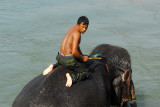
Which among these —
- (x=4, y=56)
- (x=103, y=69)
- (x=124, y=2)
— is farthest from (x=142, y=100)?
(x=124, y=2)

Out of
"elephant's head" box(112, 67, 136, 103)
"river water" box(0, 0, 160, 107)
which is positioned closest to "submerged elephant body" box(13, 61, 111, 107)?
"elephant's head" box(112, 67, 136, 103)

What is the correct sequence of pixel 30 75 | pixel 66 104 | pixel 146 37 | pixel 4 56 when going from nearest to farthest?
1. pixel 66 104
2. pixel 30 75
3. pixel 4 56
4. pixel 146 37

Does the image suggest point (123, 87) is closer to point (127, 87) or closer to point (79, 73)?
point (127, 87)

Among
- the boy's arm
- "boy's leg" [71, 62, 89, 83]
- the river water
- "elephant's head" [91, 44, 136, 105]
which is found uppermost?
the boy's arm

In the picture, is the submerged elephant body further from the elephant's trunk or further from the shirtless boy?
the elephant's trunk

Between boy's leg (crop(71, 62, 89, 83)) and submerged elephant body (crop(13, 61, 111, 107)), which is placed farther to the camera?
boy's leg (crop(71, 62, 89, 83))

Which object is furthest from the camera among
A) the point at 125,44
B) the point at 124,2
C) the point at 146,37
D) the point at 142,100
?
the point at 124,2

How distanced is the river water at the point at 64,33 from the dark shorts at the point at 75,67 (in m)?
2.58

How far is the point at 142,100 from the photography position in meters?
8.37

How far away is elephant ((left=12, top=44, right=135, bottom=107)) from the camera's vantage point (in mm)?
5188

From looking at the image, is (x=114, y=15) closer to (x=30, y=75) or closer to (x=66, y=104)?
(x=30, y=75)

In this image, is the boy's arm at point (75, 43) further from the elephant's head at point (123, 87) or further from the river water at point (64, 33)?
the river water at point (64, 33)

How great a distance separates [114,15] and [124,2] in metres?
3.71

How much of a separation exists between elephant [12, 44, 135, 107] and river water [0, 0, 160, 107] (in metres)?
1.50
